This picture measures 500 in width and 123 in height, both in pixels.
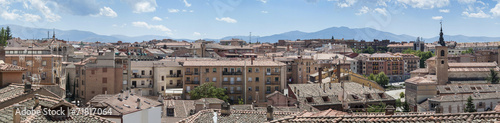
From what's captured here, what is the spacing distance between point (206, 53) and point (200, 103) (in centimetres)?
4730

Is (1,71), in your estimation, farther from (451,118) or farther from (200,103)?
(200,103)

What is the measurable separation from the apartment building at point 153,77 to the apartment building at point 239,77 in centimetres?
290

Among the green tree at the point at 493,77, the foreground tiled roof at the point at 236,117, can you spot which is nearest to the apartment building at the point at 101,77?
the foreground tiled roof at the point at 236,117

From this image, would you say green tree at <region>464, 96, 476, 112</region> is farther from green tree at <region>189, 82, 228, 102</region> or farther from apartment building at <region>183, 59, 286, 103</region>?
green tree at <region>189, 82, 228, 102</region>

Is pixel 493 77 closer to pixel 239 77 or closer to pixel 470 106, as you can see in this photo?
pixel 470 106

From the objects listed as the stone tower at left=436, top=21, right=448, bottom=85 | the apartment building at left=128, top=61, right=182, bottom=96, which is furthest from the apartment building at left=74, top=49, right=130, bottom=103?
the stone tower at left=436, top=21, right=448, bottom=85

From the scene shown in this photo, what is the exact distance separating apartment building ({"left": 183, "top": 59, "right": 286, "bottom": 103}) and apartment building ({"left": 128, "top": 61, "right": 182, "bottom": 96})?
2.90 meters

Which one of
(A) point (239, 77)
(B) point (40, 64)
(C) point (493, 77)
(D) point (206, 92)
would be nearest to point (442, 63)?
(C) point (493, 77)

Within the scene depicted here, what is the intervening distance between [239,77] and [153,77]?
30.7 feet

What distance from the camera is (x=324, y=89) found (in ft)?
144

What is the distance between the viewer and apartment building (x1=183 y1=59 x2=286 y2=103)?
161 ft

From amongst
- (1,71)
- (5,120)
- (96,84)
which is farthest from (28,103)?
(96,84)

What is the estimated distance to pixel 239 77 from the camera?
49781 millimetres

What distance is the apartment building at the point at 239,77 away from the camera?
49062mm
